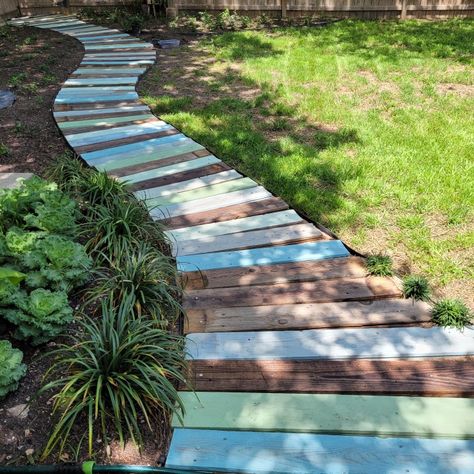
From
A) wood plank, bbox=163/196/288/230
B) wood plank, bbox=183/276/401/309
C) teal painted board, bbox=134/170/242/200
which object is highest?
teal painted board, bbox=134/170/242/200

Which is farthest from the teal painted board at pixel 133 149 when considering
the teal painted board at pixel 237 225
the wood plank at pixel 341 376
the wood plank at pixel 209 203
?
the wood plank at pixel 341 376

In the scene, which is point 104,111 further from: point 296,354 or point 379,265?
point 296,354

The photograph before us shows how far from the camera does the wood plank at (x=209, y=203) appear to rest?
12.0 ft

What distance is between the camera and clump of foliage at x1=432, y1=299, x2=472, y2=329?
102 inches

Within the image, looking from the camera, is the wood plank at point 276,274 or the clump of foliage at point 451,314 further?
the wood plank at point 276,274

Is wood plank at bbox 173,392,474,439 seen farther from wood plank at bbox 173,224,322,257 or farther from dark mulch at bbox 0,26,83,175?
dark mulch at bbox 0,26,83,175

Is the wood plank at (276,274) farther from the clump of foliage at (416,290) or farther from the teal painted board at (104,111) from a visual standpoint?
the teal painted board at (104,111)

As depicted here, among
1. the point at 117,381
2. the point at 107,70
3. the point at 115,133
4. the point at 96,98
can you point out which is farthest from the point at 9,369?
the point at 107,70

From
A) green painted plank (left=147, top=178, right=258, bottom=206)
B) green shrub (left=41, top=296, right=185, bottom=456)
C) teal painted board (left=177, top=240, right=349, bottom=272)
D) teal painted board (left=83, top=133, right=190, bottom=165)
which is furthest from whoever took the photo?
teal painted board (left=83, top=133, right=190, bottom=165)

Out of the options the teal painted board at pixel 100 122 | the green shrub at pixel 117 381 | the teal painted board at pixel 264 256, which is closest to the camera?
the green shrub at pixel 117 381

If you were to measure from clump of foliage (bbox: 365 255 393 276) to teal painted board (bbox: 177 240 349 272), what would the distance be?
183mm

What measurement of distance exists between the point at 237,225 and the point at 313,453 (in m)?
1.85

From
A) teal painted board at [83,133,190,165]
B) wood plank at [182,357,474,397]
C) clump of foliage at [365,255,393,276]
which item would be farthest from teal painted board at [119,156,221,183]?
wood plank at [182,357,474,397]

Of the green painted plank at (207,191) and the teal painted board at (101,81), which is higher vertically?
the teal painted board at (101,81)
